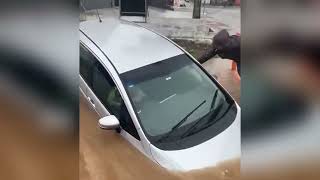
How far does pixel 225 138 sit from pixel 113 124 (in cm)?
68

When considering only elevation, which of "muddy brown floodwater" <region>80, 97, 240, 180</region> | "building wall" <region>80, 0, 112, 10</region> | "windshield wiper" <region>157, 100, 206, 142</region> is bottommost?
"muddy brown floodwater" <region>80, 97, 240, 180</region>

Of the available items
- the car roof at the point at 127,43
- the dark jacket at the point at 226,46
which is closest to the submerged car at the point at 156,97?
the car roof at the point at 127,43

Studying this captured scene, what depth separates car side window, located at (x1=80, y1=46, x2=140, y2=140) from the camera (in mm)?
2531

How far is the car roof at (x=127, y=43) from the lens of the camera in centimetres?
259

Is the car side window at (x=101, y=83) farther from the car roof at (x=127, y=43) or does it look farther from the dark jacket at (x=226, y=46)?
the dark jacket at (x=226, y=46)

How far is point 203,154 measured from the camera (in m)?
2.50

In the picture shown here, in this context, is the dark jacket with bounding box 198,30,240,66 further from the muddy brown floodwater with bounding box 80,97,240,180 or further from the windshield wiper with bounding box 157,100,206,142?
the muddy brown floodwater with bounding box 80,97,240,180

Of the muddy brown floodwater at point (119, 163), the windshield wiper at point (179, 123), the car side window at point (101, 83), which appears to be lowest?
the muddy brown floodwater at point (119, 163)

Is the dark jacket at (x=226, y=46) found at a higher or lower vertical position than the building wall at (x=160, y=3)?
lower

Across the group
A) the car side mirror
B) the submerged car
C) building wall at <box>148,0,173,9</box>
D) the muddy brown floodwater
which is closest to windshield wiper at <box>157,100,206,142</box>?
the submerged car

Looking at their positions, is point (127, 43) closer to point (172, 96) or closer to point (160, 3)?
point (160, 3)

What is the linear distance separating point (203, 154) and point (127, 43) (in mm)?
823

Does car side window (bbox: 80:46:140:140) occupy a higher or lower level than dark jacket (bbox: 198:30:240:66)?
lower

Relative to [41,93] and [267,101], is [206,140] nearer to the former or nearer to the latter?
[267,101]
